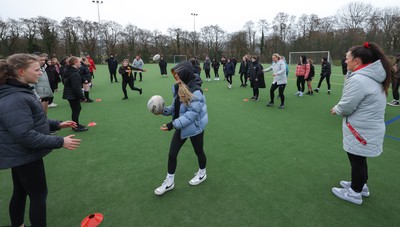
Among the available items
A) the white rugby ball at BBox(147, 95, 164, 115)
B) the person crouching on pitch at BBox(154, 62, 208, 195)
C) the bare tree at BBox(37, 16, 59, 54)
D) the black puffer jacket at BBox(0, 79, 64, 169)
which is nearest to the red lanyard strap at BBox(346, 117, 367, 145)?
the person crouching on pitch at BBox(154, 62, 208, 195)

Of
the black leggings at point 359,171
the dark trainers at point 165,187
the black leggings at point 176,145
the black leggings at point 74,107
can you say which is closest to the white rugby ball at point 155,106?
the black leggings at point 176,145

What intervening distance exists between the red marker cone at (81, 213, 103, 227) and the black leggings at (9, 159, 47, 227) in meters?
0.53

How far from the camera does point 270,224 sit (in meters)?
2.78

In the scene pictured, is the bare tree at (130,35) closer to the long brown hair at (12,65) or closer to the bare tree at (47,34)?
the bare tree at (47,34)

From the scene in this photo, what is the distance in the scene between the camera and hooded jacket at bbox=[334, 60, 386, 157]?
2.69 metres

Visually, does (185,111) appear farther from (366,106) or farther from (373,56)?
(373,56)

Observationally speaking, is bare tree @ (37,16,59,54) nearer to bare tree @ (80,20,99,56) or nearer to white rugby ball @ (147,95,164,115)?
bare tree @ (80,20,99,56)

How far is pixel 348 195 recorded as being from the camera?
3.19 meters

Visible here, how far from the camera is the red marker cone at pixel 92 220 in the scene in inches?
111

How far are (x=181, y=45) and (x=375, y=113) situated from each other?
71.0 m

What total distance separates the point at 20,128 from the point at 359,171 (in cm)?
381

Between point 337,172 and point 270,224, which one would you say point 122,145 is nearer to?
point 270,224

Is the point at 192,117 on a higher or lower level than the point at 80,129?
higher

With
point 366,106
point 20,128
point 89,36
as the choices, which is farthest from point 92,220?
point 89,36
